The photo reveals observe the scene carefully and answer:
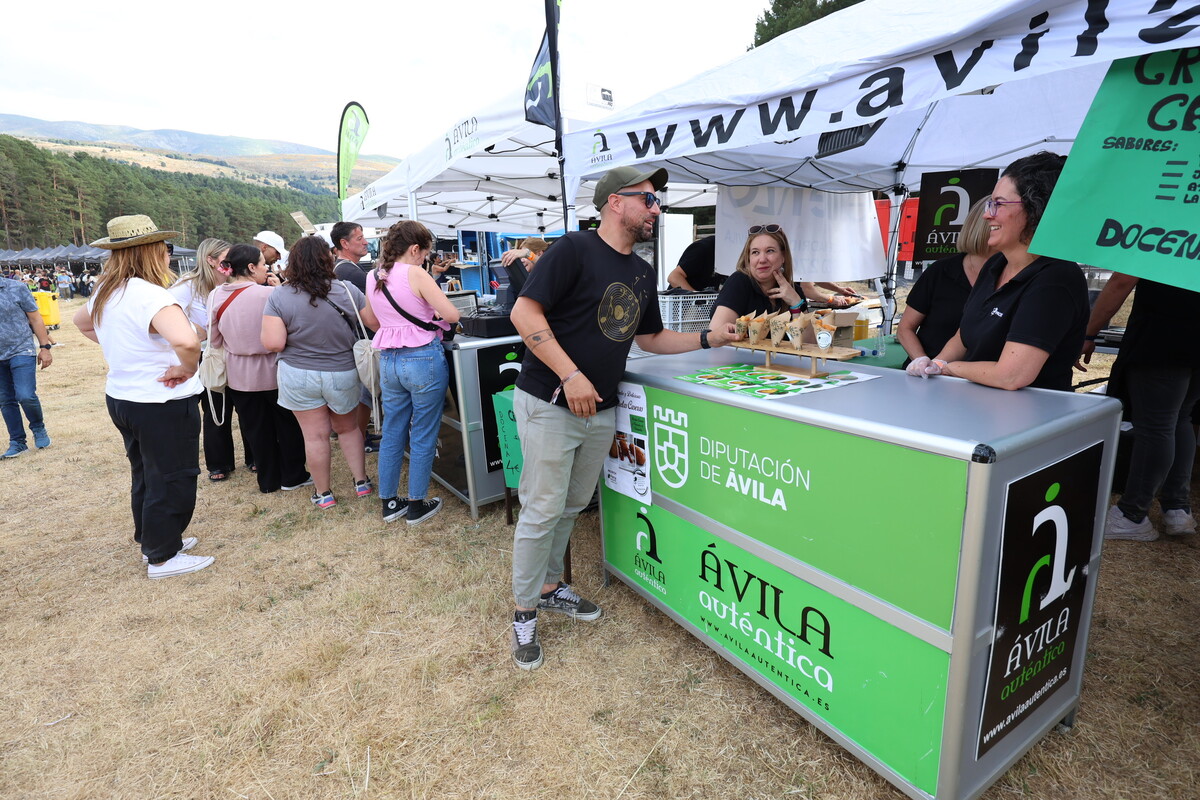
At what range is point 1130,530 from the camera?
9.71ft

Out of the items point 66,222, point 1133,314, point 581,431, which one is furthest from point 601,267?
point 66,222

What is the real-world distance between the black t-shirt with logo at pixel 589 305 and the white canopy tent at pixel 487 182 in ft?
5.71

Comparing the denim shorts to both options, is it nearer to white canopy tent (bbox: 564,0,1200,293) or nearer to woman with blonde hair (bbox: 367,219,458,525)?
woman with blonde hair (bbox: 367,219,458,525)

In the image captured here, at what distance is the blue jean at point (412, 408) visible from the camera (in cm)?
332

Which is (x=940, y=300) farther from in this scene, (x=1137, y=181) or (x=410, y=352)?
(x=410, y=352)

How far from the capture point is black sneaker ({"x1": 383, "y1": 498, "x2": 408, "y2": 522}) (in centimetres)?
366

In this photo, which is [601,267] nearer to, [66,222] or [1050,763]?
[1050,763]

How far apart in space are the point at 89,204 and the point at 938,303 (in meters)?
87.4

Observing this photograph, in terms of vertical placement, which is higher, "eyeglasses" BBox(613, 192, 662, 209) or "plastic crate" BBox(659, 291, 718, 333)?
"eyeglasses" BBox(613, 192, 662, 209)

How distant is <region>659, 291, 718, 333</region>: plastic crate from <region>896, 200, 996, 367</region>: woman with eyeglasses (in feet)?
4.59

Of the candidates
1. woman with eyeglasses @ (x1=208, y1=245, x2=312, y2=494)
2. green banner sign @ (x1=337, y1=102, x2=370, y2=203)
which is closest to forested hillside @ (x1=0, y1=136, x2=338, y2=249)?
green banner sign @ (x1=337, y1=102, x2=370, y2=203)

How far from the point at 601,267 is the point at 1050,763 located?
6.68ft

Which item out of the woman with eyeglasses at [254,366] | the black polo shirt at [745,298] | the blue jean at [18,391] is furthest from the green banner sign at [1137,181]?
the blue jean at [18,391]

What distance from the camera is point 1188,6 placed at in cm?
140
